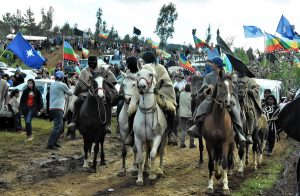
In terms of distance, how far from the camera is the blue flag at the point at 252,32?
32.5m

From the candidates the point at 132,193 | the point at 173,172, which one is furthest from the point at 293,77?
the point at 132,193

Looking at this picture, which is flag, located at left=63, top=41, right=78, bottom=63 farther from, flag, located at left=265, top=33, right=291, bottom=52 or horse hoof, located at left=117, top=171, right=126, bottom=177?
flag, located at left=265, top=33, right=291, bottom=52

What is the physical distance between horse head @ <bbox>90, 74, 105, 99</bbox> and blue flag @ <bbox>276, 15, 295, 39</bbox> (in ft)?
82.9

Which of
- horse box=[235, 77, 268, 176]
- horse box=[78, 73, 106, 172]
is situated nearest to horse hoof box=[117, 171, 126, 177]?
horse box=[78, 73, 106, 172]

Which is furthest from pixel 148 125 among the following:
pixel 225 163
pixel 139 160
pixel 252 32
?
pixel 252 32

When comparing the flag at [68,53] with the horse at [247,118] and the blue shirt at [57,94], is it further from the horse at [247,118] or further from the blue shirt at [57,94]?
the horse at [247,118]

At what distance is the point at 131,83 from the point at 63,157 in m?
3.72

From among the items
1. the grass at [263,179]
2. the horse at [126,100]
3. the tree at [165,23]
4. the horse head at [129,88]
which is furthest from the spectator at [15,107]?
the tree at [165,23]

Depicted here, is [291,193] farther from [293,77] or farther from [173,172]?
[293,77]

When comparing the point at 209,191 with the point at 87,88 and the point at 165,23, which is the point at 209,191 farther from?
the point at 165,23

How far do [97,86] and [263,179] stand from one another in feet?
15.4

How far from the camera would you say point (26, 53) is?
18.2m

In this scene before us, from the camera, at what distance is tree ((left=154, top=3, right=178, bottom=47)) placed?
276ft

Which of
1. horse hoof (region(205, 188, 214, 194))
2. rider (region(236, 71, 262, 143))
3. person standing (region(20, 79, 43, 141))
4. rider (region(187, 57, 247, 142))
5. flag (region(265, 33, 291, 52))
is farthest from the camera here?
flag (region(265, 33, 291, 52))
